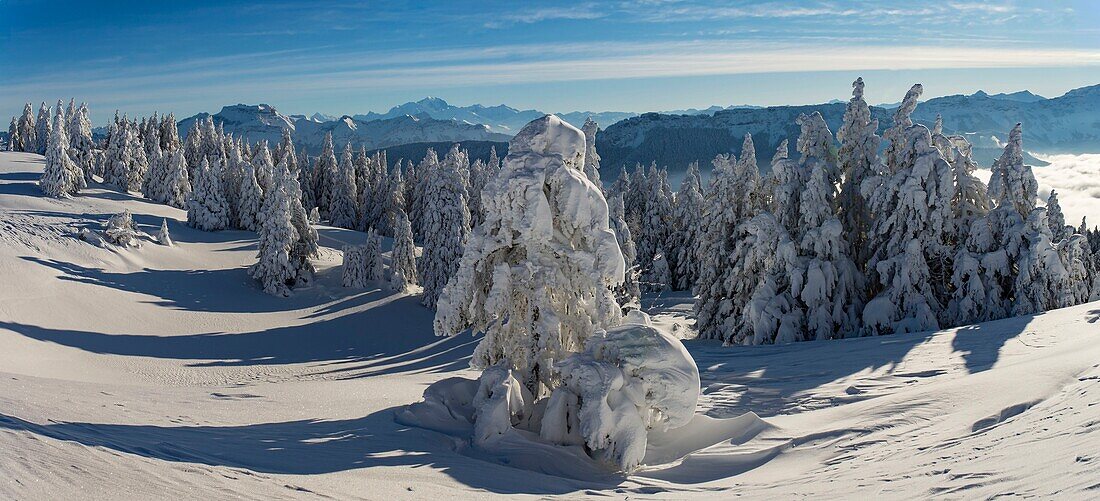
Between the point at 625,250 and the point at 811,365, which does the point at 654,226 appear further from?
the point at 811,365

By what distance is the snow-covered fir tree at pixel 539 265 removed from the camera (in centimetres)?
1157

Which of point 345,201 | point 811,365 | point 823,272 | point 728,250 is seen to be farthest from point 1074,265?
point 345,201

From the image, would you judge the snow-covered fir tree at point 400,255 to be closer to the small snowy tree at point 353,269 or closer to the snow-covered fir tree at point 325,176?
the small snowy tree at point 353,269

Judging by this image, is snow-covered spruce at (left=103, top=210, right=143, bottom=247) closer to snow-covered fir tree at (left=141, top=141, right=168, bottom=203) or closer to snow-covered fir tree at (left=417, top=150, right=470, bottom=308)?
snow-covered fir tree at (left=417, top=150, right=470, bottom=308)

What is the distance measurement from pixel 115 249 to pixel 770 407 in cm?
4107

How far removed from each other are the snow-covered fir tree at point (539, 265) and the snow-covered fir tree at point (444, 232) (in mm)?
27862

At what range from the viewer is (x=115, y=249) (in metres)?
40.6

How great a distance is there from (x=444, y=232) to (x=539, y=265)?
30.1 meters

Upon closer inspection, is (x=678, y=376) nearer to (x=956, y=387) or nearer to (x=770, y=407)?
(x=770, y=407)

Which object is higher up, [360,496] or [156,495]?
[156,495]

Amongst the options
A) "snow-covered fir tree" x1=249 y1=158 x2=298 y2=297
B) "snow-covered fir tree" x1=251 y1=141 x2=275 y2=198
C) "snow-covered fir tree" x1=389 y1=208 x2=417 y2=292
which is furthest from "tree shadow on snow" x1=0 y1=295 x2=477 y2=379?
"snow-covered fir tree" x1=251 y1=141 x2=275 y2=198

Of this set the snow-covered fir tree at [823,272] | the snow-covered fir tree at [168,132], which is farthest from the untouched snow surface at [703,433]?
the snow-covered fir tree at [168,132]

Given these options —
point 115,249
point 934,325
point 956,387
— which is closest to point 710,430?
point 956,387

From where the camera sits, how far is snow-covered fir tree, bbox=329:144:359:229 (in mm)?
72875
